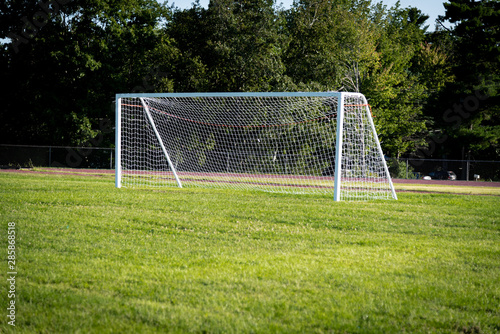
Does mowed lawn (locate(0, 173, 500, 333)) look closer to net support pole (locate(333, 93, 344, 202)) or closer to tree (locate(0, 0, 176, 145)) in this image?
net support pole (locate(333, 93, 344, 202))

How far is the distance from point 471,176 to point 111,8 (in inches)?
1221

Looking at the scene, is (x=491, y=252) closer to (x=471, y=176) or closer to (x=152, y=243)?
(x=152, y=243)

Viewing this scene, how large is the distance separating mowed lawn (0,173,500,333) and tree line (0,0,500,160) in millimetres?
25153

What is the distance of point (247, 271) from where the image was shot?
5.53m

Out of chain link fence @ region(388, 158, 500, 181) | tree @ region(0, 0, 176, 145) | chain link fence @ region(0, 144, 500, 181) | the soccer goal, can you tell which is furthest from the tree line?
the soccer goal

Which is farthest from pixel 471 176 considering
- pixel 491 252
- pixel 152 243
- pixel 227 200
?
pixel 152 243

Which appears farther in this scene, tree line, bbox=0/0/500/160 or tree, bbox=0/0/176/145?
tree, bbox=0/0/176/145

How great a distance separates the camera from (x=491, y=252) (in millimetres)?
7098

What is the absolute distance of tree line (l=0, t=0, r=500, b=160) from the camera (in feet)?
111

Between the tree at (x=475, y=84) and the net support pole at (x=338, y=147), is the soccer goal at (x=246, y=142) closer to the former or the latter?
the net support pole at (x=338, y=147)

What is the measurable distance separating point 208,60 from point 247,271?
31.4 m

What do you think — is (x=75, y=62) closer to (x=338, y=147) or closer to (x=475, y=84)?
(x=338, y=147)

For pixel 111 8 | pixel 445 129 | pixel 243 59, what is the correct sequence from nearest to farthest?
pixel 243 59 < pixel 111 8 < pixel 445 129

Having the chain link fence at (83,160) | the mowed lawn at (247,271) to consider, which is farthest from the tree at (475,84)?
the mowed lawn at (247,271)
